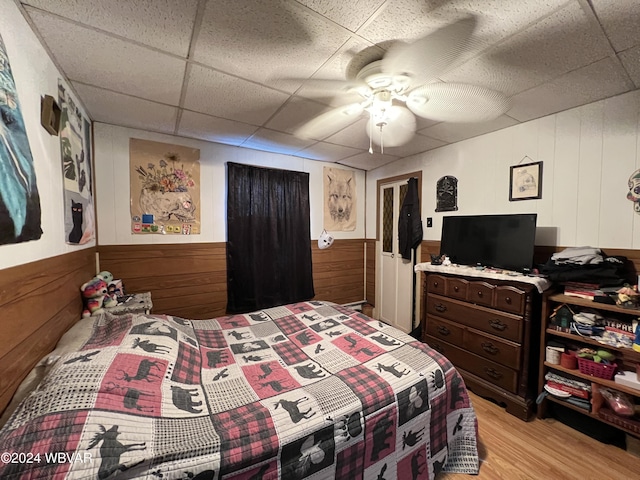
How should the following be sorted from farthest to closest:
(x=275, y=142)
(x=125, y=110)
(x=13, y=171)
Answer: (x=275, y=142), (x=125, y=110), (x=13, y=171)

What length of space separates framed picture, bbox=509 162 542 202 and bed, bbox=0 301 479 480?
1.68m

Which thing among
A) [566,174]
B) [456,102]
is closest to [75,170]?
[456,102]

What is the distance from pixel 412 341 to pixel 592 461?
1.23 metres

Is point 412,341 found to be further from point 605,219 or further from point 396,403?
point 605,219

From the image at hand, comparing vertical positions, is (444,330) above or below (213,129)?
below

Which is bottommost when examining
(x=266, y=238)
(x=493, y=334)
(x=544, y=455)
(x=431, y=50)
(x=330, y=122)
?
(x=544, y=455)

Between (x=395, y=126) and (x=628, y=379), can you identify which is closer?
(x=628, y=379)

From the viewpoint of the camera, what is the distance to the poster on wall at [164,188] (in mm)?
2332

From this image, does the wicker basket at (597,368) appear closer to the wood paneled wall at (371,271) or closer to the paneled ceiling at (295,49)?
the paneled ceiling at (295,49)

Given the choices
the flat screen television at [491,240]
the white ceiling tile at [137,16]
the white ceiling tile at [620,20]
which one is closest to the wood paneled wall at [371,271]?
the flat screen television at [491,240]

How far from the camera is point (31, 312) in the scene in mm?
1063

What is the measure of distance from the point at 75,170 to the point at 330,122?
6.09 ft

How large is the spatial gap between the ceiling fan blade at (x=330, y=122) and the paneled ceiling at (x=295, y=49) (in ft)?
0.25

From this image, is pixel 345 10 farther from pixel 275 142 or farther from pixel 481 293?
pixel 481 293
